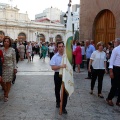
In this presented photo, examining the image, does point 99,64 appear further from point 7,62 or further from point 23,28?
point 23,28

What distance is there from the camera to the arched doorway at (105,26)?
1260cm

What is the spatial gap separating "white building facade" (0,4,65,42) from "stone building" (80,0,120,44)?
41.7 m

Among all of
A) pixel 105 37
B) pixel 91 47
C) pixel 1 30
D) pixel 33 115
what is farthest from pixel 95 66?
pixel 1 30

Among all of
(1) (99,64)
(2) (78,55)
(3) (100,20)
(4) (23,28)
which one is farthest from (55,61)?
(4) (23,28)

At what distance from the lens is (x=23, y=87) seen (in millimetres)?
7973

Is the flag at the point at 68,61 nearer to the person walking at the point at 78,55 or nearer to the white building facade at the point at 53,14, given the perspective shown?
the person walking at the point at 78,55

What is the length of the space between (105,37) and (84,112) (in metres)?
8.49

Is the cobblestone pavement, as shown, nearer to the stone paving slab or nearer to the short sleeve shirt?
the stone paving slab

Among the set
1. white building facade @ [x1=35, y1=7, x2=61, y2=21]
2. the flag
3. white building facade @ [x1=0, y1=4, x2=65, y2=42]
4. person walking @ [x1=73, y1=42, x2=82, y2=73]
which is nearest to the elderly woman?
the flag

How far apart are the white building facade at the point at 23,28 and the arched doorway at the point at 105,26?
4268 centimetres

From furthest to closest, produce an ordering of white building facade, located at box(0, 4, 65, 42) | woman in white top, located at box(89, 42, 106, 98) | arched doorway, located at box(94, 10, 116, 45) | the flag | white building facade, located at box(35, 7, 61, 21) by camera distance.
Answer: white building facade, located at box(35, 7, 61, 21) < white building facade, located at box(0, 4, 65, 42) < arched doorway, located at box(94, 10, 116, 45) < woman in white top, located at box(89, 42, 106, 98) < the flag

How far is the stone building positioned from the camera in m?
12.0

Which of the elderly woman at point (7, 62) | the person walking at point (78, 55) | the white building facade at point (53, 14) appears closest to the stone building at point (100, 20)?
the person walking at point (78, 55)

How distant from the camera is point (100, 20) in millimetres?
13602
